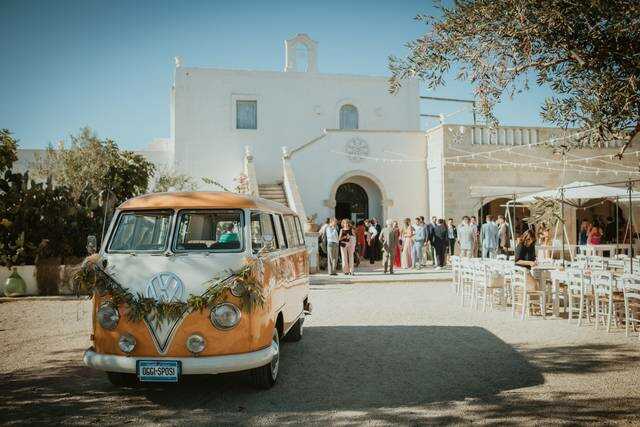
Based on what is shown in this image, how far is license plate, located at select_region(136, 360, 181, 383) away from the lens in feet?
17.5

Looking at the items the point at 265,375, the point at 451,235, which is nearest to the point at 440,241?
the point at 451,235

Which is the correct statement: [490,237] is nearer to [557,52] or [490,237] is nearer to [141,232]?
[557,52]

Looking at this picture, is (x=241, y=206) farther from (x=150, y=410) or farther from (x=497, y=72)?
(x=497, y=72)

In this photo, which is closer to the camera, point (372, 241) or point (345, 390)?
point (345, 390)

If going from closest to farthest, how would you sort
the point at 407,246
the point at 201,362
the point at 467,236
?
the point at 201,362, the point at 467,236, the point at 407,246

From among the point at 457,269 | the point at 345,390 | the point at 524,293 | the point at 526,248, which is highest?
the point at 526,248

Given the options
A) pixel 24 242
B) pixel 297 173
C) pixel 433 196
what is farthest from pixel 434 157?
pixel 24 242

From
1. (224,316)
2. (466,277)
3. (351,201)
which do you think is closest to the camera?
(224,316)

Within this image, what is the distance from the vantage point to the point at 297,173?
24.3m

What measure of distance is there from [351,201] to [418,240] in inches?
251

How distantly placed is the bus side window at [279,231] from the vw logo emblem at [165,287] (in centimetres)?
187

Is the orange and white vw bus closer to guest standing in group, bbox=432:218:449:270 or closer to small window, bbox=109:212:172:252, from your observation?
small window, bbox=109:212:172:252

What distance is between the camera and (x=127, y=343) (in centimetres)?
549

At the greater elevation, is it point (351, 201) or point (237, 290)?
point (351, 201)
